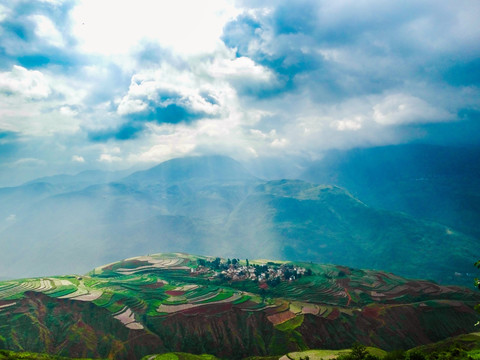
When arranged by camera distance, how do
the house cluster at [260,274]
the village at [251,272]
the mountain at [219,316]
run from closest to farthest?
the mountain at [219,316], the village at [251,272], the house cluster at [260,274]

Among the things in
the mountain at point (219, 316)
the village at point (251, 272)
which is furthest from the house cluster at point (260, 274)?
the mountain at point (219, 316)

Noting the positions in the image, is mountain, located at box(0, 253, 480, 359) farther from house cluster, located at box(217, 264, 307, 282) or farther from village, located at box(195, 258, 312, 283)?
house cluster, located at box(217, 264, 307, 282)

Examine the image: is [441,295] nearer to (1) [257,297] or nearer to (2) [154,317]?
(1) [257,297]

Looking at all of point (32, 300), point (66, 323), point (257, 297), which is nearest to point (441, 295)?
point (257, 297)

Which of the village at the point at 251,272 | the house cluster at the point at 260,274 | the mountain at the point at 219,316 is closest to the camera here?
the mountain at the point at 219,316

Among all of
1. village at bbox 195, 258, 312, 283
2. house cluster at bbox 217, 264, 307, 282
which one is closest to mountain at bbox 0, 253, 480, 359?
village at bbox 195, 258, 312, 283

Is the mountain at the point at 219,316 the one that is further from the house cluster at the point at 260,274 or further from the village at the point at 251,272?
the house cluster at the point at 260,274

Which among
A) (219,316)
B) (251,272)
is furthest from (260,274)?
(219,316)
